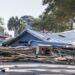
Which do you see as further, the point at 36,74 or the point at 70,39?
the point at 70,39

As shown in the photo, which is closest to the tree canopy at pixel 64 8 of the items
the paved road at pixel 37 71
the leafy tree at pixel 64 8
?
the leafy tree at pixel 64 8

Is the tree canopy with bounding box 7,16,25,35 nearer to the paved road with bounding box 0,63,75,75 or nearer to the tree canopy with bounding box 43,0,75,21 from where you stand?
the tree canopy with bounding box 43,0,75,21

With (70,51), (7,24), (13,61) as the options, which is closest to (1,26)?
(7,24)

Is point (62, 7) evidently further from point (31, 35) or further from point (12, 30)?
point (12, 30)

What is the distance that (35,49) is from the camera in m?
30.2

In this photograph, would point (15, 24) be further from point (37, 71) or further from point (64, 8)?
point (37, 71)

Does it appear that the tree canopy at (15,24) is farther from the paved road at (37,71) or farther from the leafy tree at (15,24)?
the paved road at (37,71)

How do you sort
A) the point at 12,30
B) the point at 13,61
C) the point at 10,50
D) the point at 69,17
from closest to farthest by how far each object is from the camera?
the point at 69,17
the point at 13,61
the point at 10,50
the point at 12,30

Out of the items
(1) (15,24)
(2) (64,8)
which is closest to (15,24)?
(1) (15,24)

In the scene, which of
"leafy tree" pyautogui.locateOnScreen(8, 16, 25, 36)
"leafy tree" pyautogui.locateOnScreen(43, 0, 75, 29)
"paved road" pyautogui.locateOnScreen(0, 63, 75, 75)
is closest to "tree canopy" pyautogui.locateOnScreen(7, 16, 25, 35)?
"leafy tree" pyautogui.locateOnScreen(8, 16, 25, 36)

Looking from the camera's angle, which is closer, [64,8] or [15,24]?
[64,8]

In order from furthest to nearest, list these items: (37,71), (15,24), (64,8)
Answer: (15,24)
(64,8)
(37,71)

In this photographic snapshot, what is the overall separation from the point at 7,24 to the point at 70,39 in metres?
59.6

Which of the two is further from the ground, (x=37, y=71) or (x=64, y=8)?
(x=64, y=8)
